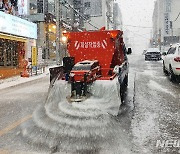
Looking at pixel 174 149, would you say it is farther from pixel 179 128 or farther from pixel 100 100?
pixel 100 100

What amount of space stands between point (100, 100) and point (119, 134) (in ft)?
5.11

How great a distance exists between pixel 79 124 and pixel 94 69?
233 centimetres

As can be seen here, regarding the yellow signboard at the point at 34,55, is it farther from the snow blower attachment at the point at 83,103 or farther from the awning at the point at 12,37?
the snow blower attachment at the point at 83,103

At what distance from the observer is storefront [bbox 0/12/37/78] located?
17220 millimetres

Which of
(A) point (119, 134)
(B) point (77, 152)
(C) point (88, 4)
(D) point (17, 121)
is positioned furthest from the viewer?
(C) point (88, 4)

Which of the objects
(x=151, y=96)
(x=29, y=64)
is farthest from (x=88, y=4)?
(x=151, y=96)

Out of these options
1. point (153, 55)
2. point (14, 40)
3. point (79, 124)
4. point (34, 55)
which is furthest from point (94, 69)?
point (153, 55)

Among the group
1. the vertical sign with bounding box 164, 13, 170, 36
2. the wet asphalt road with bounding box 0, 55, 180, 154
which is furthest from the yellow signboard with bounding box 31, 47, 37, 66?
the vertical sign with bounding box 164, 13, 170, 36

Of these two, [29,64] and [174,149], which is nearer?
[174,149]

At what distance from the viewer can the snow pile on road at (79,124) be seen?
15.4 feet

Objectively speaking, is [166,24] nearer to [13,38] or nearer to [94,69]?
[13,38]

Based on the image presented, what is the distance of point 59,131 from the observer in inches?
214

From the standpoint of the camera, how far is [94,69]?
7.72m

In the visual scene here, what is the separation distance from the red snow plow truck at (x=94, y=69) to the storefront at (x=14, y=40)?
9.05m
